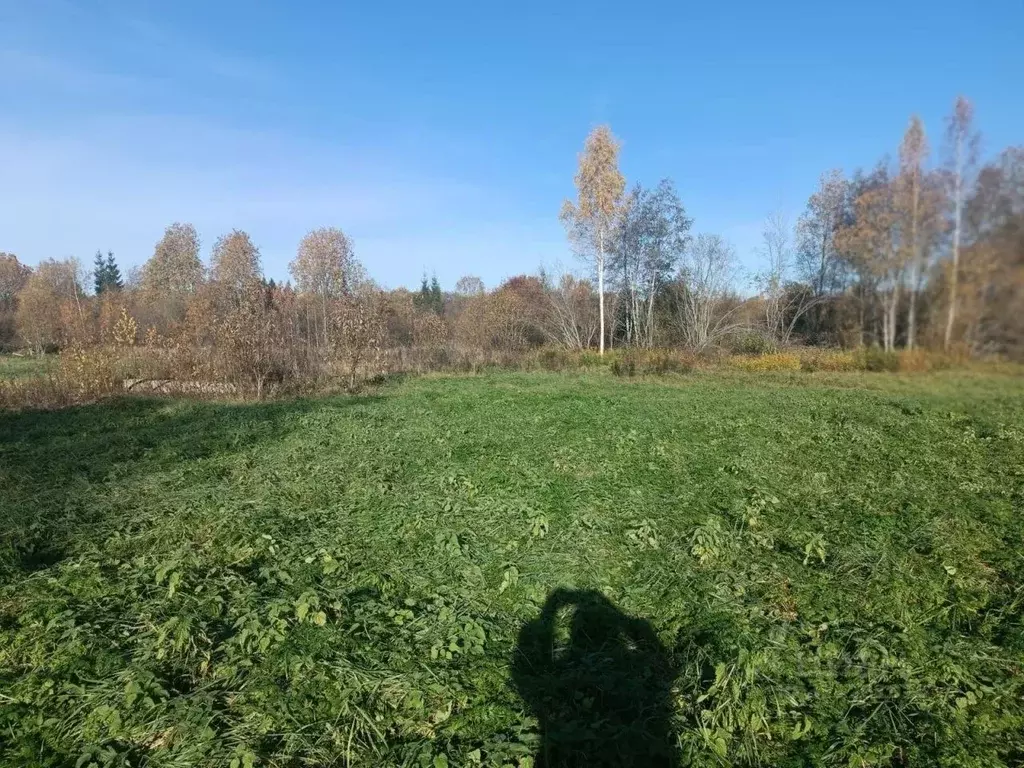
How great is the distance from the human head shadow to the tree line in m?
2.09

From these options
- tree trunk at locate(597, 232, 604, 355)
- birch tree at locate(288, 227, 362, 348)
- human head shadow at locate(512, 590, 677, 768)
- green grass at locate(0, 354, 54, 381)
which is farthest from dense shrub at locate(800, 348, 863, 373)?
birch tree at locate(288, 227, 362, 348)

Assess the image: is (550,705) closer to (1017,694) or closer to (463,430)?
(1017,694)

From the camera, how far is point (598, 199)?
29453 mm

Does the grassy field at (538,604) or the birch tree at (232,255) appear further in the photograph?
the birch tree at (232,255)

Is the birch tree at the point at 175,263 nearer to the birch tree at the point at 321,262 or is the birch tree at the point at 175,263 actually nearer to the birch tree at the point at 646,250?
the birch tree at the point at 321,262

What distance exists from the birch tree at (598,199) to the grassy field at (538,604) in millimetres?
22805

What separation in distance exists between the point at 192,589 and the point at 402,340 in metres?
25.4

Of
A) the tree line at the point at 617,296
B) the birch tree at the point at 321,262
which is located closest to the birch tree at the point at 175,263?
the tree line at the point at 617,296

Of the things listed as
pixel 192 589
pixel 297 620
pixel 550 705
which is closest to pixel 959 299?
pixel 550 705

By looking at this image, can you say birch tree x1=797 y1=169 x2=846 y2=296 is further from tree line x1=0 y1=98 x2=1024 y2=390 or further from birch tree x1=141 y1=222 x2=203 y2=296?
birch tree x1=141 y1=222 x2=203 y2=296

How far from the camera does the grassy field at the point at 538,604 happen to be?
291 cm

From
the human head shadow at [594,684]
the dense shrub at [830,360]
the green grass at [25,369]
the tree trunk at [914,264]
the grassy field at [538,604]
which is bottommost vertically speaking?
the human head shadow at [594,684]

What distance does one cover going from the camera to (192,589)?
4.46 meters

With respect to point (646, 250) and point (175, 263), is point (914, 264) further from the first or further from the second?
point (175, 263)
